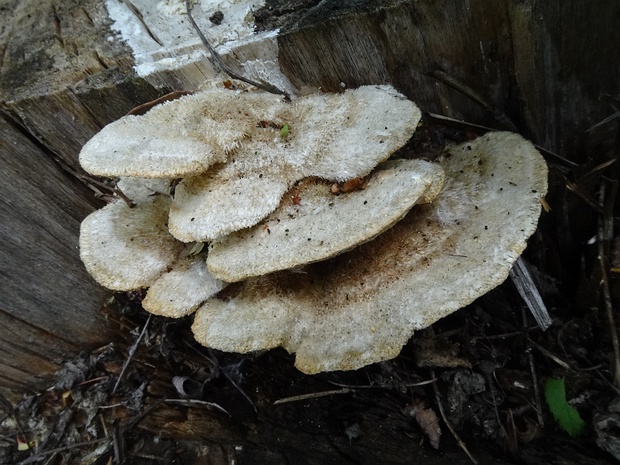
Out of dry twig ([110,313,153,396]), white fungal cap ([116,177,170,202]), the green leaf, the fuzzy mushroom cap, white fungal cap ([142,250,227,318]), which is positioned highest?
white fungal cap ([116,177,170,202])

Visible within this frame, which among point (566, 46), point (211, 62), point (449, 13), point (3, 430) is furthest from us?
point (3, 430)

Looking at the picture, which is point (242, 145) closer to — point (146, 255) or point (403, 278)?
point (146, 255)

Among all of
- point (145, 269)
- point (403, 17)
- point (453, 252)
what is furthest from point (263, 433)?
point (403, 17)

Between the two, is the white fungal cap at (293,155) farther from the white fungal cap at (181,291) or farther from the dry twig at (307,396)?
the dry twig at (307,396)

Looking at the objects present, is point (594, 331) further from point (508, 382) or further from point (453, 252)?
A: point (453, 252)

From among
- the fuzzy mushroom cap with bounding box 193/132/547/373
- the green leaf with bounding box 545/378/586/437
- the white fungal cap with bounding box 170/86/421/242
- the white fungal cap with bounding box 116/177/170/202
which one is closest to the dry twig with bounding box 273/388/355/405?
the fuzzy mushroom cap with bounding box 193/132/547/373

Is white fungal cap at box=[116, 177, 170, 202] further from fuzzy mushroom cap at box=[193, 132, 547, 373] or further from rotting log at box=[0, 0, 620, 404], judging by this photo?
fuzzy mushroom cap at box=[193, 132, 547, 373]

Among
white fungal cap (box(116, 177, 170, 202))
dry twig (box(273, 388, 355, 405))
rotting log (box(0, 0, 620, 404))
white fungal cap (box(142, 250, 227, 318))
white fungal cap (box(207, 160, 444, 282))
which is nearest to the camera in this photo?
white fungal cap (box(207, 160, 444, 282))

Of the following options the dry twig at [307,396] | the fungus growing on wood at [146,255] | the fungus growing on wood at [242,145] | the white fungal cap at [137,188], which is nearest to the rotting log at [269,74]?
the fungus growing on wood at [242,145]
